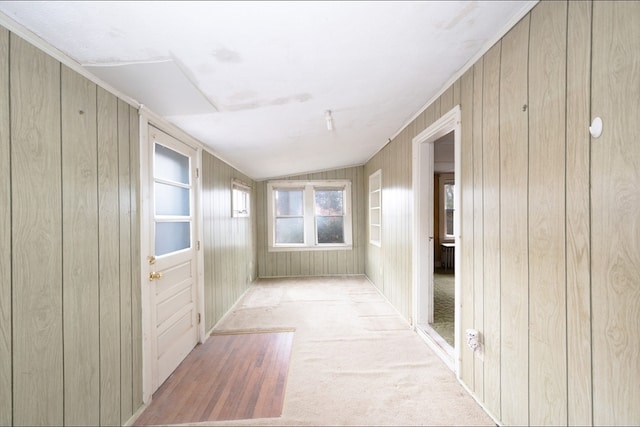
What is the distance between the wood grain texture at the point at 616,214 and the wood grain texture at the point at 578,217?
0.09ft

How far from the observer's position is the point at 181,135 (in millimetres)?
2396

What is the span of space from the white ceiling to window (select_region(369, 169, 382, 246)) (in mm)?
2155

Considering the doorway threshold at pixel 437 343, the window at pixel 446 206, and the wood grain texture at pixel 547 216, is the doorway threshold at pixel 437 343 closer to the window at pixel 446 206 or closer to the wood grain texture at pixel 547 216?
the wood grain texture at pixel 547 216

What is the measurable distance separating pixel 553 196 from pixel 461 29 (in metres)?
0.95

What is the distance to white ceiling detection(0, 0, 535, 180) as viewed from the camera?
1.08 m

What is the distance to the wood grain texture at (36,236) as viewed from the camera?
105cm

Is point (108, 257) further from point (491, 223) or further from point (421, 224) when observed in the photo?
point (421, 224)

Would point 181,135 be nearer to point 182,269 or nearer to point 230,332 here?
point 182,269

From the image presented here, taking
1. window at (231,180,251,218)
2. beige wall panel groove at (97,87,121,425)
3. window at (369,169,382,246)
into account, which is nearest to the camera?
beige wall panel groove at (97,87,121,425)

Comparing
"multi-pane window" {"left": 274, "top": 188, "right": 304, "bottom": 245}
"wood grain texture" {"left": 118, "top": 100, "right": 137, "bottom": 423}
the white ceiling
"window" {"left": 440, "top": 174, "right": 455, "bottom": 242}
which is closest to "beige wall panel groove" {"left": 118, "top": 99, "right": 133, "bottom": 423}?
"wood grain texture" {"left": 118, "top": 100, "right": 137, "bottom": 423}

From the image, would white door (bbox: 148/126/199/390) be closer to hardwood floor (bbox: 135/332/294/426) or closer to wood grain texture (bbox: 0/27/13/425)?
hardwood floor (bbox: 135/332/294/426)

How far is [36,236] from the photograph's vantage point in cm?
113

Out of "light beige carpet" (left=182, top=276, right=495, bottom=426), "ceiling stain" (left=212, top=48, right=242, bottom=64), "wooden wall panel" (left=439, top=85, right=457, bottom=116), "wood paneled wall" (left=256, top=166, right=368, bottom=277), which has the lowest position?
"light beige carpet" (left=182, top=276, right=495, bottom=426)

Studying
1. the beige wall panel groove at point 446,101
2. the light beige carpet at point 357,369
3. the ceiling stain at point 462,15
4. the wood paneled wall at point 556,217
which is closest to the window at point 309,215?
the light beige carpet at point 357,369
